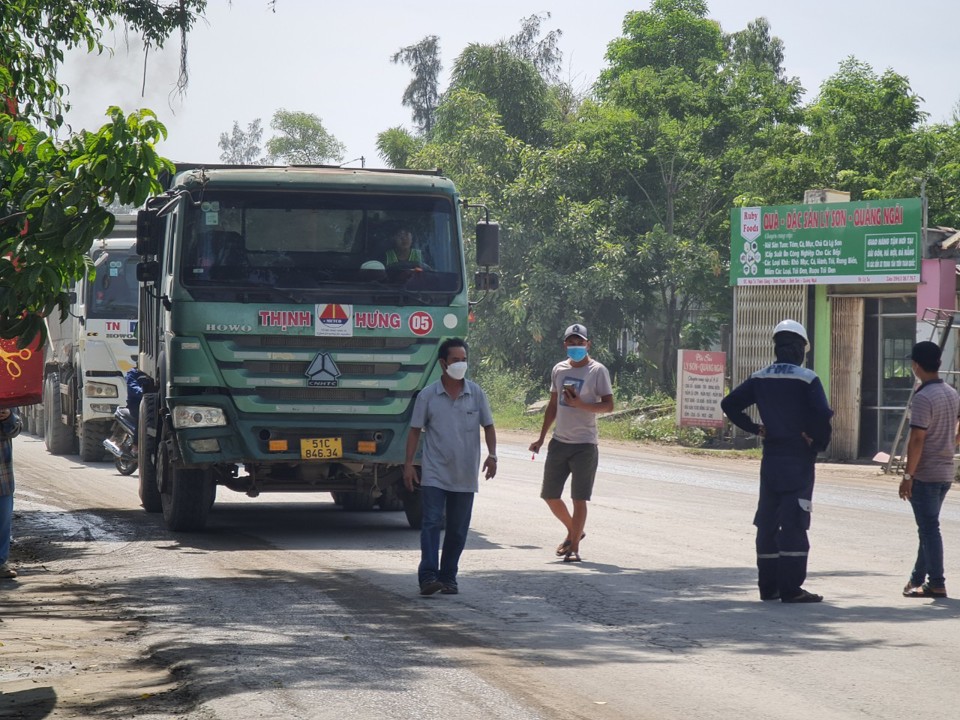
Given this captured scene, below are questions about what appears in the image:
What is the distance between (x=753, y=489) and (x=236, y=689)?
13.3m

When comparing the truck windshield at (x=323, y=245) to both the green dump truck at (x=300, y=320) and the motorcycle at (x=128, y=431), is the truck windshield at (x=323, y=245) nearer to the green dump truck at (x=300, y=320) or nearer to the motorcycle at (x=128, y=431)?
the green dump truck at (x=300, y=320)

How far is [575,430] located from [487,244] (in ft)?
8.68

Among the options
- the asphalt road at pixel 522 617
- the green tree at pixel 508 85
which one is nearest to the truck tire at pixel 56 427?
the asphalt road at pixel 522 617

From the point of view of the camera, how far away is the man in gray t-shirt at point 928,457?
9.62 m

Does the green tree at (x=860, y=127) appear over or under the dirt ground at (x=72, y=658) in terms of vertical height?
over

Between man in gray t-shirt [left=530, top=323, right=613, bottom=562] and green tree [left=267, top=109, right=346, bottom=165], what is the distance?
77.9 m

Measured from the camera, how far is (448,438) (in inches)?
376

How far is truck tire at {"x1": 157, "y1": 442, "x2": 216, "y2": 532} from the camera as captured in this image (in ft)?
41.5

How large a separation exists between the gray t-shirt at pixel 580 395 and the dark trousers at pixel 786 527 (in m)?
2.02

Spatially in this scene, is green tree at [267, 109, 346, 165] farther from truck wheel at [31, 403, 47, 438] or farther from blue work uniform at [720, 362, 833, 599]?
blue work uniform at [720, 362, 833, 599]

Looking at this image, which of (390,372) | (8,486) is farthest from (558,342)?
(8,486)

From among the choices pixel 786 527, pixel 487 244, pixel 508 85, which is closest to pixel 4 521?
pixel 487 244

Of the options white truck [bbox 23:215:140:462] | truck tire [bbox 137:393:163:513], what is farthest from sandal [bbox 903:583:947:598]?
white truck [bbox 23:215:140:462]

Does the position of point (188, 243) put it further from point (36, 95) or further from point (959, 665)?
point (959, 665)
